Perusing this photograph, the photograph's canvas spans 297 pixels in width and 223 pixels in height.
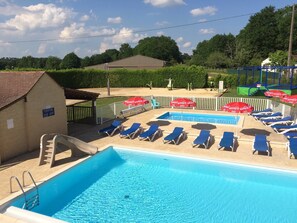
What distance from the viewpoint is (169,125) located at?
56.9ft

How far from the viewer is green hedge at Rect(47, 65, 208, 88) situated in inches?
1567

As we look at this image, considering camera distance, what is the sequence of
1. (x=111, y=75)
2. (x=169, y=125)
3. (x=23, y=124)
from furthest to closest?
(x=111, y=75), (x=169, y=125), (x=23, y=124)

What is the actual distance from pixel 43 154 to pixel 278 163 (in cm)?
997

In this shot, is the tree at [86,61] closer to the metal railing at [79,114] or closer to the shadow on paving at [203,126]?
the metal railing at [79,114]

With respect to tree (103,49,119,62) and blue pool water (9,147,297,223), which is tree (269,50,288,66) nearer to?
blue pool water (9,147,297,223)

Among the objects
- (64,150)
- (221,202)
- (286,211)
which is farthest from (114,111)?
(286,211)

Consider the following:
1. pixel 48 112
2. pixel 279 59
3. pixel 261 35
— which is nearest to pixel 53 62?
pixel 261 35

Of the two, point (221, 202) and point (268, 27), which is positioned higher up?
point (268, 27)

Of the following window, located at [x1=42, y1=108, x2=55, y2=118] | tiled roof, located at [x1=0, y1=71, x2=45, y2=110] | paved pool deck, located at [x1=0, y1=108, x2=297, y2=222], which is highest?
tiled roof, located at [x1=0, y1=71, x2=45, y2=110]

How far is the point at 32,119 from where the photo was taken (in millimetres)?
12703

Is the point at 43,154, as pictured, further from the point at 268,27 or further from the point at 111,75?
the point at 268,27

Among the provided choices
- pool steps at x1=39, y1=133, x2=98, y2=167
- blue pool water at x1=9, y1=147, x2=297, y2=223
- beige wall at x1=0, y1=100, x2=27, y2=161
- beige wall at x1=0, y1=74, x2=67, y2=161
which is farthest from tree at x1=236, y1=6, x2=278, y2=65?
beige wall at x1=0, y1=100, x2=27, y2=161

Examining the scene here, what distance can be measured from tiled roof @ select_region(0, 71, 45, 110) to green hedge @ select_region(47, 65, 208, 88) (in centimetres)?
2753

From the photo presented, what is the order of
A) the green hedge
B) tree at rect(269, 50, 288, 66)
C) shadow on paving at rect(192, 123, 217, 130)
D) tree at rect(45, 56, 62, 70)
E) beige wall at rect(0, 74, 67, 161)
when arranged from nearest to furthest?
beige wall at rect(0, 74, 67, 161) → shadow on paving at rect(192, 123, 217, 130) → the green hedge → tree at rect(269, 50, 288, 66) → tree at rect(45, 56, 62, 70)
